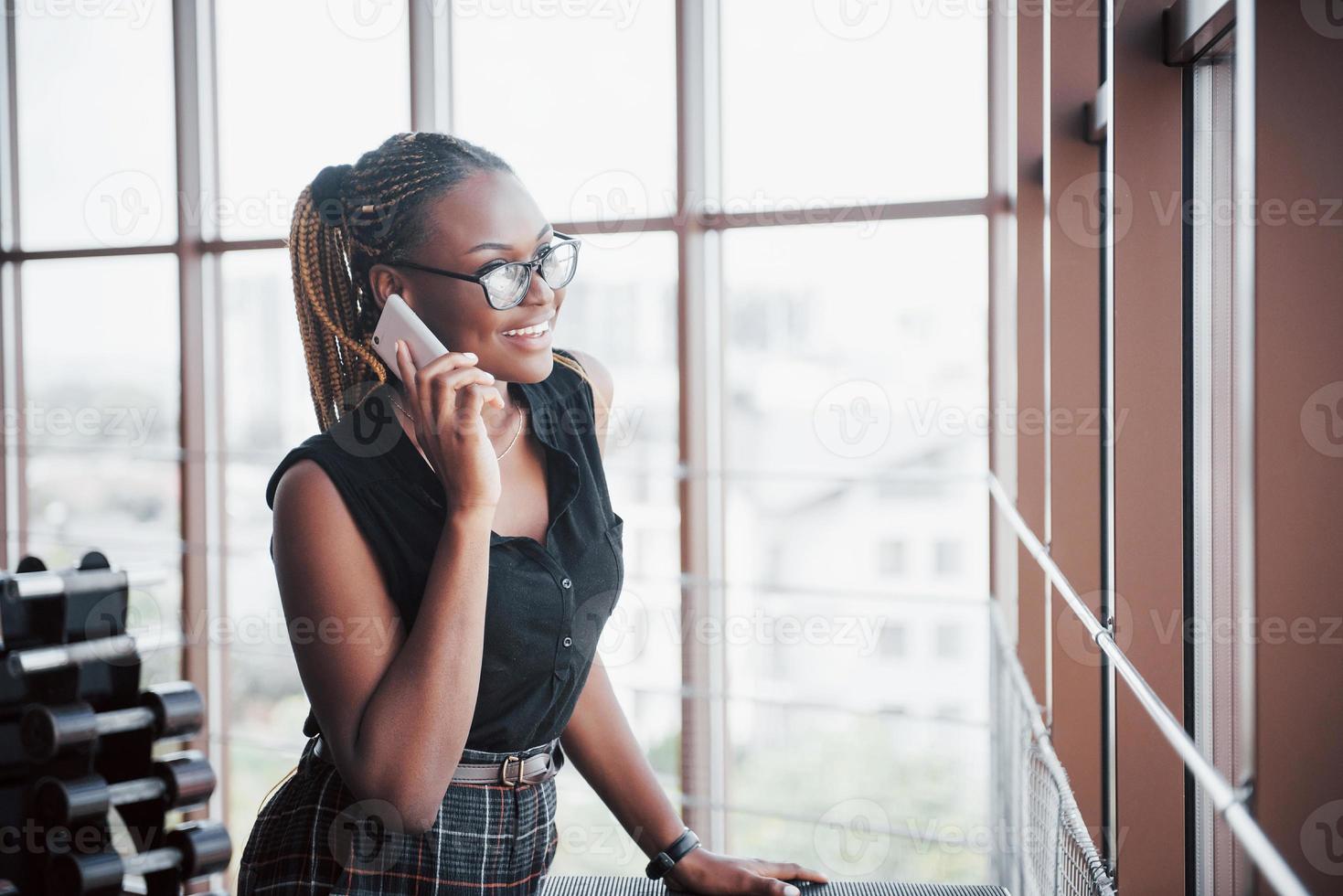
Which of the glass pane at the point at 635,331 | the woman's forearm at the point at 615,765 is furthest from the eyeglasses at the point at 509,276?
the glass pane at the point at 635,331

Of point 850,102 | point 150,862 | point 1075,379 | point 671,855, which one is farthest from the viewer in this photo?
point 850,102

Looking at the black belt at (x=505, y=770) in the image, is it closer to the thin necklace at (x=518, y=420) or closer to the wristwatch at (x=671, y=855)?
the wristwatch at (x=671, y=855)

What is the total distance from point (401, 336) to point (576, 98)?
224 centimetres

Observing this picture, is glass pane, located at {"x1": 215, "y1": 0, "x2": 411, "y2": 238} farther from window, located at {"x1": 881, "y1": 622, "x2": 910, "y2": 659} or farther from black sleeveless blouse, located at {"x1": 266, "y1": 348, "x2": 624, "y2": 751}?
black sleeveless blouse, located at {"x1": 266, "y1": 348, "x2": 624, "y2": 751}

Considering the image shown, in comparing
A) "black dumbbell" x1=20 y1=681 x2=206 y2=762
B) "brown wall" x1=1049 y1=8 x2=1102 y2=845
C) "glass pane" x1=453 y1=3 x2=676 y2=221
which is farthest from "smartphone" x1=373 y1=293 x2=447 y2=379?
"glass pane" x1=453 y1=3 x2=676 y2=221

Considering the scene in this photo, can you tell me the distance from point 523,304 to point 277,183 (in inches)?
105

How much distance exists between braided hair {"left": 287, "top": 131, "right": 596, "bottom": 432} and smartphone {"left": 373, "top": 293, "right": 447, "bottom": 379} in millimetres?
55

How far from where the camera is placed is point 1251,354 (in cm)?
83

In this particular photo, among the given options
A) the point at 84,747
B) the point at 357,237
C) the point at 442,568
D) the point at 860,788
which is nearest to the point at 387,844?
the point at 442,568

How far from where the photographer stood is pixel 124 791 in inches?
71.3

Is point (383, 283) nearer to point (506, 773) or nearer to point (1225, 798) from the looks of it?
point (506, 773)

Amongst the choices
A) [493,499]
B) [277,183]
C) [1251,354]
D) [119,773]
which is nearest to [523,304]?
[493,499]

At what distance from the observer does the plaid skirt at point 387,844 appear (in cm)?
121

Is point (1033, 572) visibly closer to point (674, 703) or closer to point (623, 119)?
point (674, 703)
